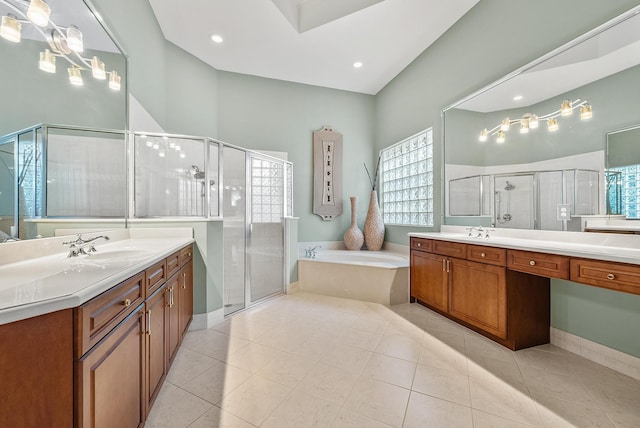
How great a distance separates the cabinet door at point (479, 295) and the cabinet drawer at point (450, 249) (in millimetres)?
62

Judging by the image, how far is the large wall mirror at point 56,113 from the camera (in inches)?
41.4

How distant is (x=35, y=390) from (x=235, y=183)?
88.7 inches

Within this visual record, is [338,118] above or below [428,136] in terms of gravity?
above

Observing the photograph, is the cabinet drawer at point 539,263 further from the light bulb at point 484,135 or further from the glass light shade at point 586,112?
the light bulb at point 484,135

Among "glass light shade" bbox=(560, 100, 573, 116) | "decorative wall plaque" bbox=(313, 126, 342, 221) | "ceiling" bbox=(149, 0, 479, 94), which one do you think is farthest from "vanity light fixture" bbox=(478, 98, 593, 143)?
"decorative wall plaque" bbox=(313, 126, 342, 221)

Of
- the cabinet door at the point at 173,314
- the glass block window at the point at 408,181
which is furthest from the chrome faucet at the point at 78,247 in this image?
the glass block window at the point at 408,181

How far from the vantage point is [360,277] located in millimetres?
2994

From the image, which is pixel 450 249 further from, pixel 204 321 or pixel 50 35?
pixel 50 35

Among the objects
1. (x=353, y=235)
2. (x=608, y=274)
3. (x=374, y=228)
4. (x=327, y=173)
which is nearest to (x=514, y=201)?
(x=608, y=274)

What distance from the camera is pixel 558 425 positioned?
1.21 m

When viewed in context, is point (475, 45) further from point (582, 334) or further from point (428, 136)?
Answer: point (582, 334)

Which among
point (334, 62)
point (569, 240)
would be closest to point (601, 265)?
point (569, 240)

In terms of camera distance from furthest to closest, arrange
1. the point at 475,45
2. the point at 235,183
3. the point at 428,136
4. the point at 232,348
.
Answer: the point at 428,136
the point at 235,183
the point at 475,45
the point at 232,348

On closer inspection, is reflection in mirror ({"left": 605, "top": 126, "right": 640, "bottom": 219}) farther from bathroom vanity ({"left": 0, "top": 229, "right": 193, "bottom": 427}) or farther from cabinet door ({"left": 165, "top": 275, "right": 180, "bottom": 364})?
cabinet door ({"left": 165, "top": 275, "right": 180, "bottom": 364})
